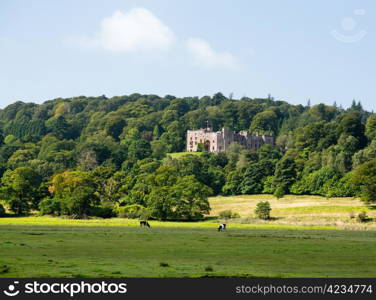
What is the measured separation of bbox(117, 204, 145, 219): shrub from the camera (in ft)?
346

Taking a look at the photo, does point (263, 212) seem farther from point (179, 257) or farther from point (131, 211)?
point (179, 257)

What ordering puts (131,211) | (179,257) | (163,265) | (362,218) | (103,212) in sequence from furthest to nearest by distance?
(131,211) → (103,212) → (362,218) → (179,257) → (163,265)

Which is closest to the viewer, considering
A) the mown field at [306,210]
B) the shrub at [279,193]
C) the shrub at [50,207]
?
the mown field at [306,210]

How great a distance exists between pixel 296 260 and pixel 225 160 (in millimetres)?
147274

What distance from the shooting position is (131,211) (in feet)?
350

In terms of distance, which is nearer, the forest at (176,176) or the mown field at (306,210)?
the mown field at (306,210)

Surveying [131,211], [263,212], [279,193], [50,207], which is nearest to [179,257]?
[131,211]

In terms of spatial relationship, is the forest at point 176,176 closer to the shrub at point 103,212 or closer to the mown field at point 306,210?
the shrub at point 103,212

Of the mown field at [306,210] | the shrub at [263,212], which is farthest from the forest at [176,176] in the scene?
the shrub at [263,212]

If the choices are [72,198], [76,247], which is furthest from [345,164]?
[76,247]

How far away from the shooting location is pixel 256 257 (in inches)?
1576

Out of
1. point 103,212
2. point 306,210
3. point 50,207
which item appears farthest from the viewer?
point 306,210

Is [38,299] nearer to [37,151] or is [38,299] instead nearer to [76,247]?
[76,247]

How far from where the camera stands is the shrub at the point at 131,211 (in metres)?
106
